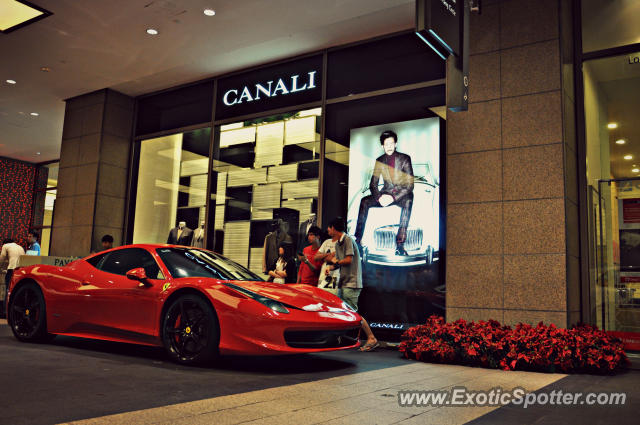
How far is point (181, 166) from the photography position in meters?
12.1

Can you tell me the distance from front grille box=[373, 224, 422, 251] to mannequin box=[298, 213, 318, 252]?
132cm

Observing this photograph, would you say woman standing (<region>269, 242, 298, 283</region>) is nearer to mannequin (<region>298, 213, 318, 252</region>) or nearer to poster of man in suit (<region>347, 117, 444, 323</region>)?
mannequin (<region>298, 213, 318, 252</region>)

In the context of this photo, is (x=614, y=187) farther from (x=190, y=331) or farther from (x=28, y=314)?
(x=28, y=314)

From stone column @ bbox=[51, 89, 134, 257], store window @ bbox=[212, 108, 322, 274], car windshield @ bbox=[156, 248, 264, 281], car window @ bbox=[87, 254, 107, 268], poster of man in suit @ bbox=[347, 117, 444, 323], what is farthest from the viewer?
stone column @ bbox=[51, 89, 134, 257]

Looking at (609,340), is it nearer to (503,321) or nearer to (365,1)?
(503,321)

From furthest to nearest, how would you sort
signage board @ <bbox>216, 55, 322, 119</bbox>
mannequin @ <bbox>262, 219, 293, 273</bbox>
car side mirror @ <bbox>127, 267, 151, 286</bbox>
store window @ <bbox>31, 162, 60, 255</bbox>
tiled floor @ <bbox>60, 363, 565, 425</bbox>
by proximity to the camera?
store window @ <bbox>31, 162, 60, 255</bbox>, signage board @ <bbox>216, 55, 322, 119</bbox>, mannequin @ <bbox>262, 219, 293, 273</bbox>, car side mirror @ <bbox>127, 267, 151, 286</bbox>, tiled floor @ <bbox>60, 363, 565, 425</bbox>

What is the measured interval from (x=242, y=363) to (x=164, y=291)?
1.05 metres

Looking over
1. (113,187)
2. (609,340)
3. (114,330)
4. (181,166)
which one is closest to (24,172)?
(113,187)

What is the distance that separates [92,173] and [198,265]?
316 inches

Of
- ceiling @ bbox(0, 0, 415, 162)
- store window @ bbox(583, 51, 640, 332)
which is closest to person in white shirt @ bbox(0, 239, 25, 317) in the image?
ceiling @ bbox(0, 0, 415, 162)

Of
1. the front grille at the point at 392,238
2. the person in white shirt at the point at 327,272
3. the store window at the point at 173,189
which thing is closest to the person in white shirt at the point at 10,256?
the store window at the point at 173,189

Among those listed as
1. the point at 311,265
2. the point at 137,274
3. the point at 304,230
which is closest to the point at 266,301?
the point at 137,274

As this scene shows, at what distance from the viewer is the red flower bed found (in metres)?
5.71

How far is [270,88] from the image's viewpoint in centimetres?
1085
